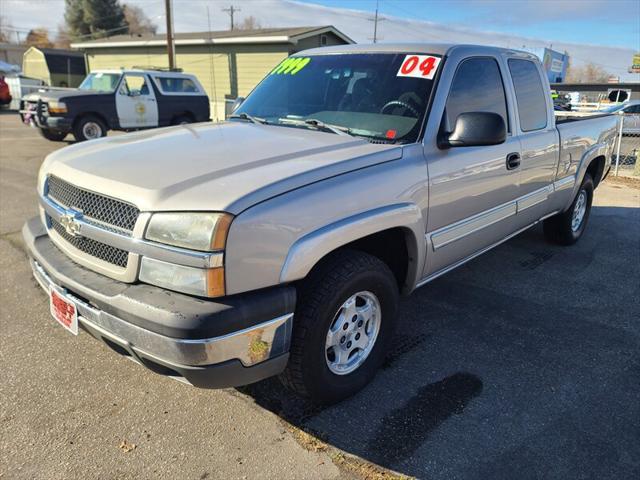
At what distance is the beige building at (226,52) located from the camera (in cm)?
2186

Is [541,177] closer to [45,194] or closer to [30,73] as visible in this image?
[45,194]

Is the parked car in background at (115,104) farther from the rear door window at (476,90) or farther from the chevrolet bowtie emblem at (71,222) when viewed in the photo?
the rear door window at (476,90)

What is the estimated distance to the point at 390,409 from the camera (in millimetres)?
2746

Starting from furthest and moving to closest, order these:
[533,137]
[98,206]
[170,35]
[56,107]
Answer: [170,35] → [56,107] → [533,137] → [98,206]

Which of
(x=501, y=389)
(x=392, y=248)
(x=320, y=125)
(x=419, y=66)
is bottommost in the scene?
(x=501, y=389)

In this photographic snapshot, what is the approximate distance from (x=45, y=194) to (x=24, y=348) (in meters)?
1.05

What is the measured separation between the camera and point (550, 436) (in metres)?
2.56

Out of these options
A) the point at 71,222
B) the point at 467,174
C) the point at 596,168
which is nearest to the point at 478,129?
the point at 467,174

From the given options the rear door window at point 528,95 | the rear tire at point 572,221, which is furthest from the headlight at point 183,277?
the rear tire at point 572,221

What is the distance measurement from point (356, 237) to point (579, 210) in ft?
13.8

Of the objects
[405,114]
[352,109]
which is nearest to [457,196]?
[405,114]

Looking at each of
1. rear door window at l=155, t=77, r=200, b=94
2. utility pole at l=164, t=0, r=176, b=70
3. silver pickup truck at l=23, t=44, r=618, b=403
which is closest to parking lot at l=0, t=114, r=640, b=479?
silver pickup truck at l=23, t=44, r=618, b=403

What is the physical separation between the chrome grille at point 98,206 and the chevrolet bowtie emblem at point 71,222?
1.2 inches

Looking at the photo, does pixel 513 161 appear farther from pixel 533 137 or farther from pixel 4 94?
pixel 4 94
